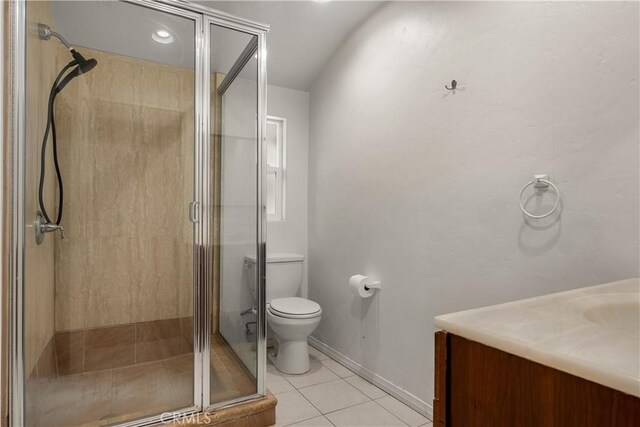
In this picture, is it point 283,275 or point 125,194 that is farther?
point 283,275

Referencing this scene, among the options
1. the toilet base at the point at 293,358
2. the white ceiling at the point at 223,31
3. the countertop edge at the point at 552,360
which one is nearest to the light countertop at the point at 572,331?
the countertop edge at the point at 552,360

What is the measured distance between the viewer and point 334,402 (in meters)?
2.16

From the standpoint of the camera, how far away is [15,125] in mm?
1295

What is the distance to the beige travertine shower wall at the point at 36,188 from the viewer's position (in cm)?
139

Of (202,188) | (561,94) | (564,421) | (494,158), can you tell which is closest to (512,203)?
(494,158)

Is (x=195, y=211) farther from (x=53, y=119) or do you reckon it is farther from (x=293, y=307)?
(x=293, y=307)

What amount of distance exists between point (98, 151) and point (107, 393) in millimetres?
1271

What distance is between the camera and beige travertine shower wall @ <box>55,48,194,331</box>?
74.4 inches

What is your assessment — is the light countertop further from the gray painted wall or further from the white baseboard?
the white baseboard

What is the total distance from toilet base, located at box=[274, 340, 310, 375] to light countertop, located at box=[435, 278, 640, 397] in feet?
6.39

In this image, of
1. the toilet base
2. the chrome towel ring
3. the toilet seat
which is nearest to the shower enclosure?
the toilet seat

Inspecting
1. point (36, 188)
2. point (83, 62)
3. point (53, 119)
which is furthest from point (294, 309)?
point (83, 62)

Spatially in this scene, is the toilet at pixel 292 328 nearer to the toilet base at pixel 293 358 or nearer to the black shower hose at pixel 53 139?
the toilet base at pixel 293 358
